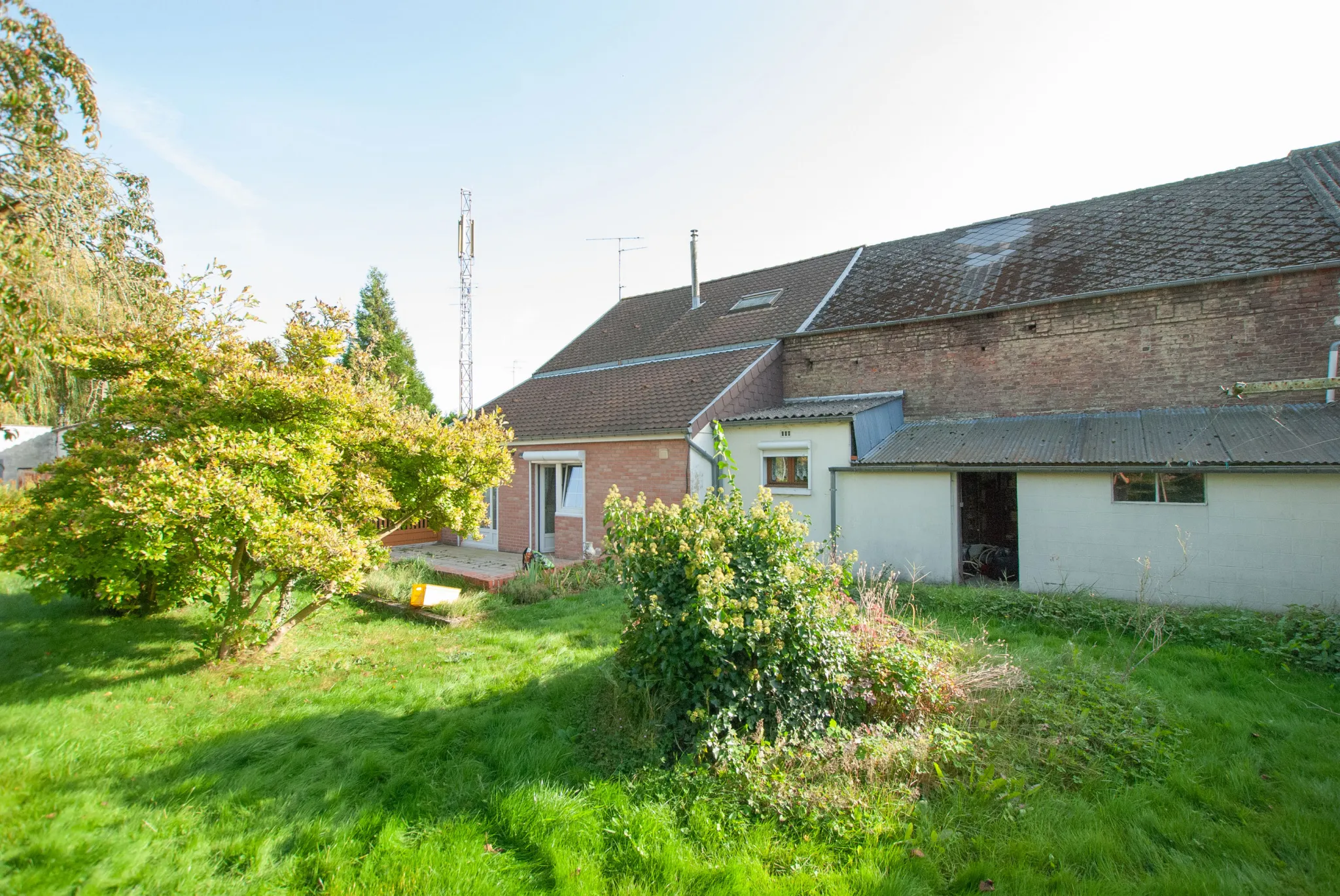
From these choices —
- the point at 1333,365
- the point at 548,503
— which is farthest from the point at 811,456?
the point at 1333,365

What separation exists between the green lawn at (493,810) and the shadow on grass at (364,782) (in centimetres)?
2

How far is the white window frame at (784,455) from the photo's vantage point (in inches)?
472

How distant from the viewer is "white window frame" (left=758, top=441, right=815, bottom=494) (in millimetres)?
11977

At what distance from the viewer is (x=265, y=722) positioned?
4.96 meters

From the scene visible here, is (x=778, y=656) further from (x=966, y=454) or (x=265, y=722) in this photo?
(x=966, y=454)

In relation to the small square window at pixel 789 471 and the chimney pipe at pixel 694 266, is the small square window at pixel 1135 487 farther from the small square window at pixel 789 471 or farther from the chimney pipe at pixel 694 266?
the chimney pipe at pixel 694 266

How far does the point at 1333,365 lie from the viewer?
945 centimetres

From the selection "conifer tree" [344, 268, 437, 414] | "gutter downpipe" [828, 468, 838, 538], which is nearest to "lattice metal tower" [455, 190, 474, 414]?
"conifer tree" [344, 268, 437, 414]

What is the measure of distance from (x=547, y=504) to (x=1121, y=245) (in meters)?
14.0

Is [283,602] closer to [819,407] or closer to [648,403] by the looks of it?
[648,403]

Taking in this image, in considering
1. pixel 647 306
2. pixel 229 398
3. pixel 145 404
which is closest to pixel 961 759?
pixel 229 398

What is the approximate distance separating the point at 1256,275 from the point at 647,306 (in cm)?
1571

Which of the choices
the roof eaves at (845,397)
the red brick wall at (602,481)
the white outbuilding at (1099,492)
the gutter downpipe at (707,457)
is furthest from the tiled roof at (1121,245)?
the red brick wall at (602,481)

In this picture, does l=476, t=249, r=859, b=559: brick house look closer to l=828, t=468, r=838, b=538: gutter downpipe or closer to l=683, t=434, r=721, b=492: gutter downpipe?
l=683, t=434, r=721, b=492: gutter downpipe
